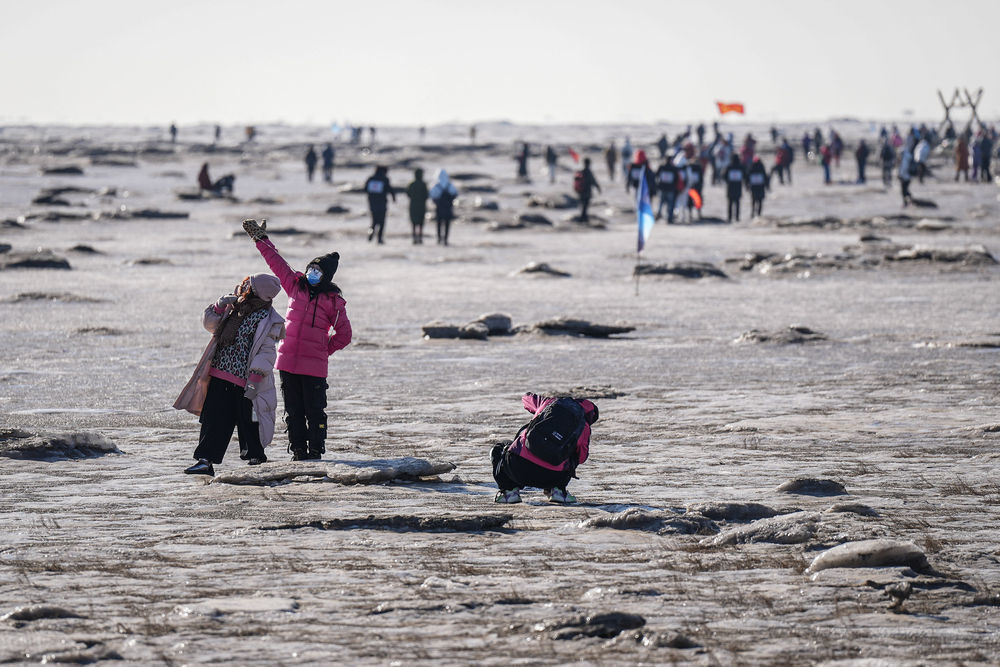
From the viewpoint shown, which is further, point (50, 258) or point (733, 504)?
point (50, 258)

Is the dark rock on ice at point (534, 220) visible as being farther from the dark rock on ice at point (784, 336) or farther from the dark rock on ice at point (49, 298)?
the dark rock on ice at point (784, 336)

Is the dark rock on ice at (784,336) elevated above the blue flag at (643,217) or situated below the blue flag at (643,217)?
below

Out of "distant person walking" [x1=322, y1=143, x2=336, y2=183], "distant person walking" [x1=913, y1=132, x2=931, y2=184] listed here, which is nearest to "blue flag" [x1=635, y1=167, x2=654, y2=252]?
"distant person walking" [x1=913, y1=132, x2=931, y2=184]

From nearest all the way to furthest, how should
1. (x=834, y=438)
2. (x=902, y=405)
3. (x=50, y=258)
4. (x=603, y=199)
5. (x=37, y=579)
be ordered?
(x=37, y=579), (x=834, y=438), (x=902, y=405), (x=50, y=258), (x=603, y=199)

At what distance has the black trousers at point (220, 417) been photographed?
9586 mm

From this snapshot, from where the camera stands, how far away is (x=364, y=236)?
35719mm

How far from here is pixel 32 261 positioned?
2755 centimetres

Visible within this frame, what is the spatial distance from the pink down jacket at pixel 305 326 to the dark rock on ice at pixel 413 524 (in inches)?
79.7

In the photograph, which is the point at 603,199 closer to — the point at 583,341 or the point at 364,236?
the point at 364,236

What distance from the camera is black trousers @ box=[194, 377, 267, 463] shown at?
9.59m

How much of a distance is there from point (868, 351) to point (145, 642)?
1170cm

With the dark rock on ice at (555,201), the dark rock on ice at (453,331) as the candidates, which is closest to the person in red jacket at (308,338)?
the dark rock on ice at (453,331)

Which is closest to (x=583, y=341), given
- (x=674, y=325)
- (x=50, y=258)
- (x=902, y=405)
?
(x=674, y=325)

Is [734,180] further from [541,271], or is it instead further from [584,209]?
[541,271]
